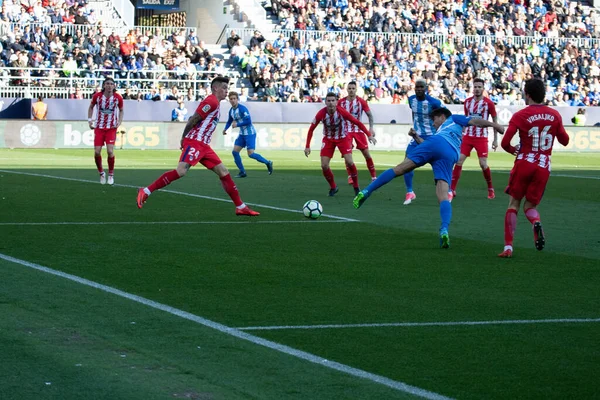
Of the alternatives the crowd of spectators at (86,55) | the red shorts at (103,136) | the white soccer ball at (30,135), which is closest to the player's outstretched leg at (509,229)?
the red shorts at (103,136)

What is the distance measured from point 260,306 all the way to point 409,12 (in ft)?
142

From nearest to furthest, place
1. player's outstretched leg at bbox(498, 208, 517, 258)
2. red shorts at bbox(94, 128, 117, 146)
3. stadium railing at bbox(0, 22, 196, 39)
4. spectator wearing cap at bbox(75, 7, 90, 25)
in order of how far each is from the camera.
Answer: player's outstretched leg at bbox(498, 208, 517, 258), red shorts at bbox(94, 128, 117, 146), stadium railing at bbox(0, 22, 196, 39), spectator wearing cap at bbox(75, 7, 90, 25)

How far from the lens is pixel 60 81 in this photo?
129 ft

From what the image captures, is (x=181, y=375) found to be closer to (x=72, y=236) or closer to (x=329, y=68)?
(x=72, y=236)

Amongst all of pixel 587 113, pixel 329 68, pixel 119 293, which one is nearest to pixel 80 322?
pixel 119 293

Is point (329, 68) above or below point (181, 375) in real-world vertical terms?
above

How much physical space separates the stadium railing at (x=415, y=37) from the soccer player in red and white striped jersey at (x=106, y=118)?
25.1 meters

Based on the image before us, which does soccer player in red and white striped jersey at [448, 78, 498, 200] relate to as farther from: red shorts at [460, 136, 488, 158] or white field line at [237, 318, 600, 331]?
white field line at [237, 318, 600, 331]

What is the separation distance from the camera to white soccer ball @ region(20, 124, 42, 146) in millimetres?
35906

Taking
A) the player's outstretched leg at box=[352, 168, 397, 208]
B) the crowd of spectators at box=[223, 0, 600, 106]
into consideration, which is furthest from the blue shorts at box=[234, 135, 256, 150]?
the crowd of spectators at box=[223, 0, 600, 106]

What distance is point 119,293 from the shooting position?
9016 millimetres

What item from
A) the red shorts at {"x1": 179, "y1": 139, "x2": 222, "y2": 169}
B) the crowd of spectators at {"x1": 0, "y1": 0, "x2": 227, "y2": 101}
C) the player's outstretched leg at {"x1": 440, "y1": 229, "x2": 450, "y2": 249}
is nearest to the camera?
the player's outstretched leg at {"x1": 440, "y1": 229, "x2": 450, "y2": 249}

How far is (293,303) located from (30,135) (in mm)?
28774

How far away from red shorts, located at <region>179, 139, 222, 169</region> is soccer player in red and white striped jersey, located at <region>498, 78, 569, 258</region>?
16.1 feet
